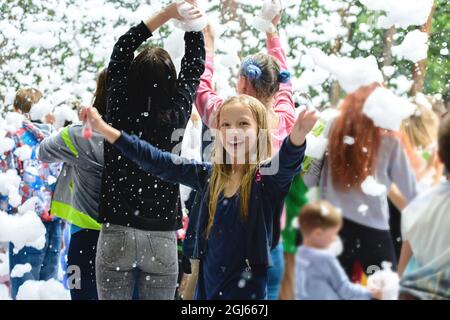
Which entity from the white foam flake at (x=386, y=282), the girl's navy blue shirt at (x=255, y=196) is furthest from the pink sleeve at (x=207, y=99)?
the white foam flake at (x=386, y=282)

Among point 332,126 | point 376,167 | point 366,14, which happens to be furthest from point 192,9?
point 366,14

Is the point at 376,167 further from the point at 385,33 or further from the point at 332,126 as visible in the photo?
the point at 385,33

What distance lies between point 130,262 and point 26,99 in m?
1.13

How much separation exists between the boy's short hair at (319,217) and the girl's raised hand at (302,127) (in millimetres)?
266

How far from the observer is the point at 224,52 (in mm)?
3781

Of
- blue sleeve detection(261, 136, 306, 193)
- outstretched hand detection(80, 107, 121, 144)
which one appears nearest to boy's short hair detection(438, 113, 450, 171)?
blue sleeve detection(261, 136, 306, 193)

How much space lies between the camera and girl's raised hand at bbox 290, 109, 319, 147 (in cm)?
236

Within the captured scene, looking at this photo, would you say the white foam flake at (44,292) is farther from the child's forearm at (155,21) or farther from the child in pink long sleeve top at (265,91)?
the child's forearm at (155,21)

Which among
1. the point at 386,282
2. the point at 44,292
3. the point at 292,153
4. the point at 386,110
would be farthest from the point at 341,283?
the point at 44,292

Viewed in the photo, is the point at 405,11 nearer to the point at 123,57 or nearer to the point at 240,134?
the point at 240,134

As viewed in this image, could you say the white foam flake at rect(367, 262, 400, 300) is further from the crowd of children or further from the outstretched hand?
the outstretched hand

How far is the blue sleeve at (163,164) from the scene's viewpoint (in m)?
2.52

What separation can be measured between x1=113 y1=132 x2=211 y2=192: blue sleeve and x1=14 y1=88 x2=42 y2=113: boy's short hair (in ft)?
3.50

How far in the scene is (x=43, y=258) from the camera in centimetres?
371
